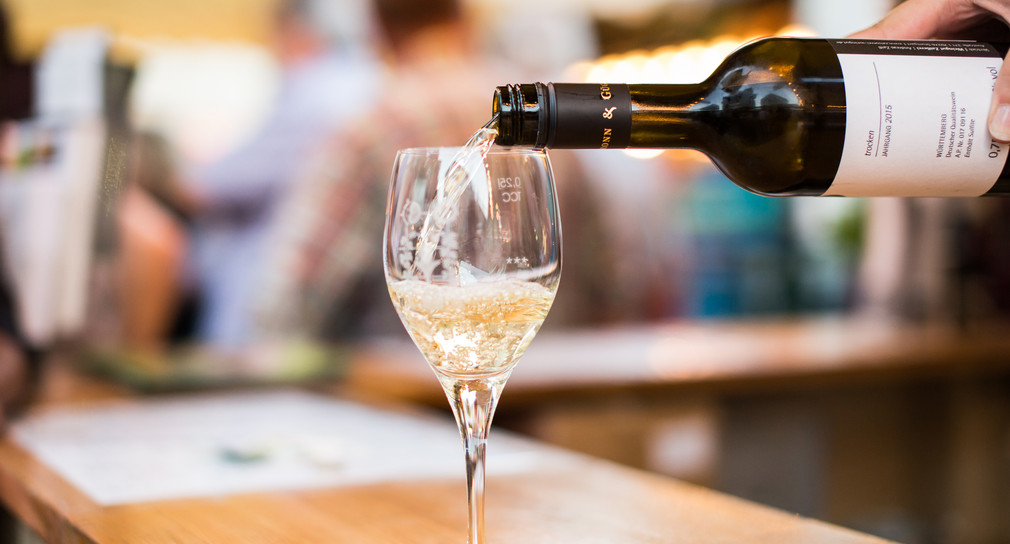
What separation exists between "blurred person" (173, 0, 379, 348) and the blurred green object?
86 cm

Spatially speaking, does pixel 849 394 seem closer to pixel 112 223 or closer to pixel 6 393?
pixel 112 223

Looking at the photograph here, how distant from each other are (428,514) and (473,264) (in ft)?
0.91

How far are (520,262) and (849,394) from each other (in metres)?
2.28

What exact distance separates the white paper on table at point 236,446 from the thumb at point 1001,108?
0.53 meters

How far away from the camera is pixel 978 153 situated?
2.10 ft

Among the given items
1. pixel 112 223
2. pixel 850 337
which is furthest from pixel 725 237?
pixel 112 223

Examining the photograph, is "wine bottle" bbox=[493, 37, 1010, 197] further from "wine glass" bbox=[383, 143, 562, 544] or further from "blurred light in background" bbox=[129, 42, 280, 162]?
"blurred light in background" bbox=[129, 42, 280, 162]

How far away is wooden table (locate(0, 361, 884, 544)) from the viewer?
72cm

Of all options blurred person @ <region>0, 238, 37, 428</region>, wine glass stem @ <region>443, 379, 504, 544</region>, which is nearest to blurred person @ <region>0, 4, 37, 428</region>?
blurred person @ <region>0, 238, 37, 428</region>

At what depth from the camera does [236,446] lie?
1027 millimetres

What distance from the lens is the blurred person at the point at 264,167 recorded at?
2.71 m

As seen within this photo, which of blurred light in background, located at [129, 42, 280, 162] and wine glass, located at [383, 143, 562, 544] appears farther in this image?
blurred light in background, located at [129, 42, 280, 162]

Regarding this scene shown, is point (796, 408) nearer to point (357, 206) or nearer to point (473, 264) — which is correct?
point (357, 206)

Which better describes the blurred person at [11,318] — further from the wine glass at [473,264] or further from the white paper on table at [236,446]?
the wine glass at [473,264]
